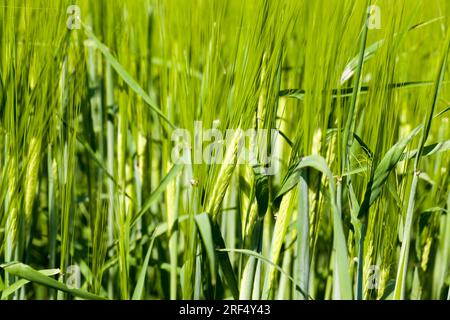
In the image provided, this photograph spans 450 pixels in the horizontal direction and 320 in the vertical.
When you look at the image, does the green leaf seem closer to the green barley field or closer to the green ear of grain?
the green barley field

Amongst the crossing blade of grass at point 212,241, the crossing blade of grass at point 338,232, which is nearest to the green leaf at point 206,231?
the crossing blade of grass at point 212,241

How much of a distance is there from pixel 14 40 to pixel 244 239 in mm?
390

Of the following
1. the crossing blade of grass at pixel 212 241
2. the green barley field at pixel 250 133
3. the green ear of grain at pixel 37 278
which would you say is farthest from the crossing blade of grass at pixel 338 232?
the green ear of grain at pixel 37 278

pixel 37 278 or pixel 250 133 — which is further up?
pixel 250 133

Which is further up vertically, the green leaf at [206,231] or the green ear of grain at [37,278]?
the green leaf at [206,231]

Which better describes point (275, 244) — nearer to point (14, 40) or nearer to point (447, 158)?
point (447, 158)

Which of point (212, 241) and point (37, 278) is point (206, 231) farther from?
point (37, 278)

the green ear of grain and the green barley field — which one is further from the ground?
the green barley field

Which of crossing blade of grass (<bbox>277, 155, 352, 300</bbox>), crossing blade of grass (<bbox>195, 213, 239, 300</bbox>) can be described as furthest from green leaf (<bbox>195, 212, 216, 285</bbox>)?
crossing blade of grass (<bbox>277, 155, 352, 300</bbox>)

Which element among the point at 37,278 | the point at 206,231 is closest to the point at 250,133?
the point at 206,231

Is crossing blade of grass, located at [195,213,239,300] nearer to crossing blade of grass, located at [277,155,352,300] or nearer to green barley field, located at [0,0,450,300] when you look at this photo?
green barley field, located at [0,0,450,300]

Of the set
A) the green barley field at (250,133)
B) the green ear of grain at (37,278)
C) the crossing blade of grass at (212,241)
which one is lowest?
the green ear of grain at (37,278)

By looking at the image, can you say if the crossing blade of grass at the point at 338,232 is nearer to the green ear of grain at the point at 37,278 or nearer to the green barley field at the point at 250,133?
the green barley field at the point at 250,133

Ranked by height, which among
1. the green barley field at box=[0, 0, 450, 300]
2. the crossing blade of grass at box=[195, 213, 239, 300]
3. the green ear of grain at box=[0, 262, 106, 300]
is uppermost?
the green barley field at box=[0, 0, 450, 300]
